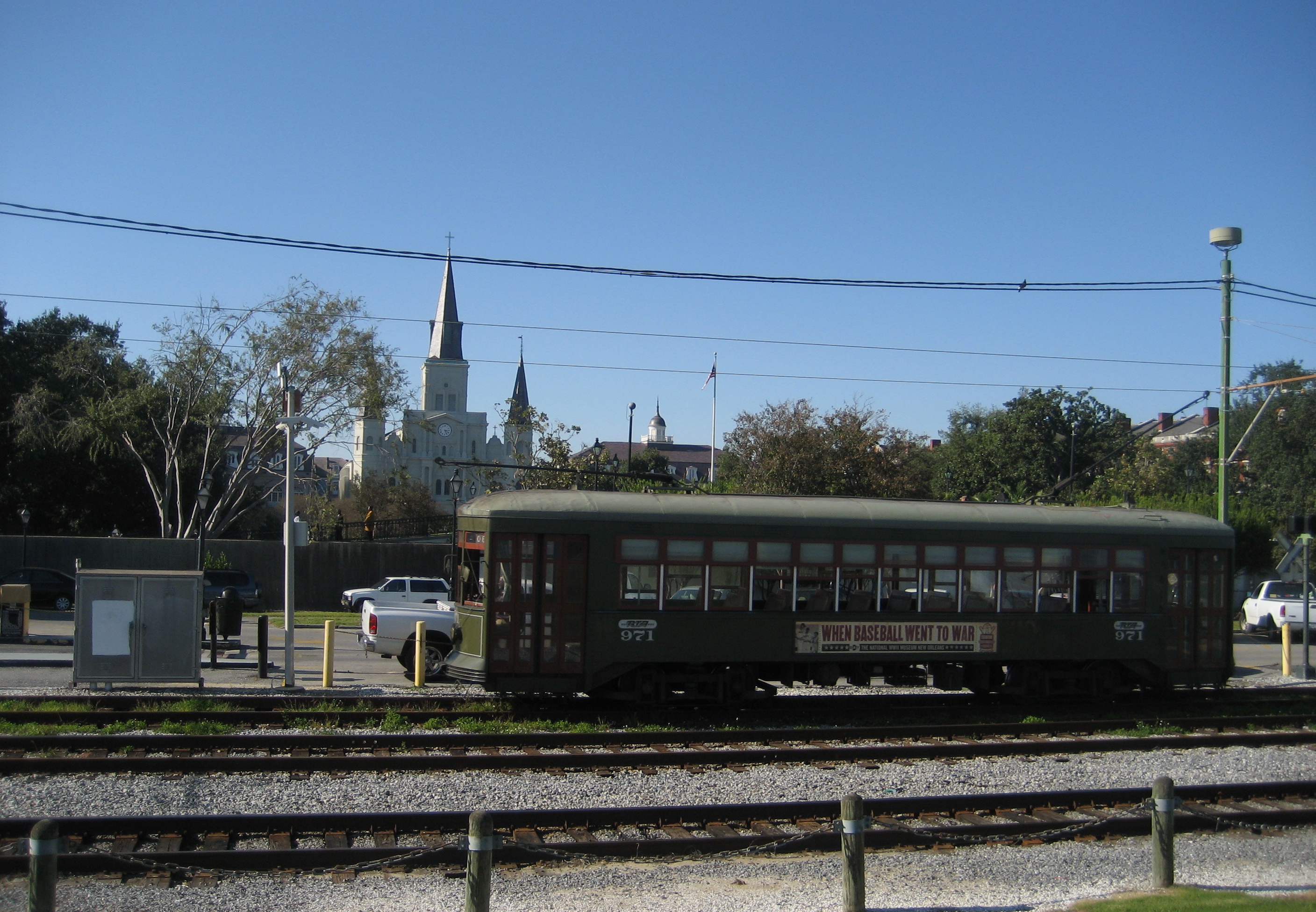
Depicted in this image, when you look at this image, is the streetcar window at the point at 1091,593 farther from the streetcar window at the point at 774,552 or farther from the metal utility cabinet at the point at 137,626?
the metal utility cabinet at the point at 137,626

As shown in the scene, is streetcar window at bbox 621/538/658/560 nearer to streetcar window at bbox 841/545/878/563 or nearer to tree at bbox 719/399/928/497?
streetcar window at bbox 841/545/878/563

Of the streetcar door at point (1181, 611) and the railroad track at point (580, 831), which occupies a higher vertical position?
the streetcar door at point (1181, 611)

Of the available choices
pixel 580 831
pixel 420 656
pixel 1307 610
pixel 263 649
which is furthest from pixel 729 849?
pixel 1307 610

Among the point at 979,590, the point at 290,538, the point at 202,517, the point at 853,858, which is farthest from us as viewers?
the point at 202,517

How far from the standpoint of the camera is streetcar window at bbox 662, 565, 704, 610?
1377cm

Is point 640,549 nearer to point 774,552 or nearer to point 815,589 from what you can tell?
point 774,552

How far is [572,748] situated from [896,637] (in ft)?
16.2

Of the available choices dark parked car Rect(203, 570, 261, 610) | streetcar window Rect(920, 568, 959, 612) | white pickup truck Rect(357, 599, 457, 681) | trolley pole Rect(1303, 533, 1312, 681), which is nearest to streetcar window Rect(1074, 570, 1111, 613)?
streetcar window Rect(920, 568, 959, 612)

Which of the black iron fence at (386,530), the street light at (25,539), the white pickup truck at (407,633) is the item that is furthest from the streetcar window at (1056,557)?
the street light at (25,539)

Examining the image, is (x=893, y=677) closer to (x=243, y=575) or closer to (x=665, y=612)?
(x=665, y=612)

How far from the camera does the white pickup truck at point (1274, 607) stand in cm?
2919

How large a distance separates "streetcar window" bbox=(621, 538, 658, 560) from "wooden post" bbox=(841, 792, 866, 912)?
7055 mm

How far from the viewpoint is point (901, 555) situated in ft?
47.7

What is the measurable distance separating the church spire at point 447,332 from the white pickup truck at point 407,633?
8927 cm
